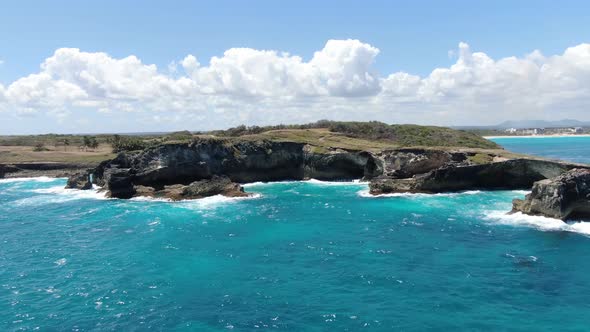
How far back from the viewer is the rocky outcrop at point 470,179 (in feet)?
236

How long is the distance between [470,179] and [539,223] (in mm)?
24736

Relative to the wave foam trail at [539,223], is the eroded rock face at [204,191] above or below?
above

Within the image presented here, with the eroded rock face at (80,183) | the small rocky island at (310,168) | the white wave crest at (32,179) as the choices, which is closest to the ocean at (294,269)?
the small rocky island at (310,168)

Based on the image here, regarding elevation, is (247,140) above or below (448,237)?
above

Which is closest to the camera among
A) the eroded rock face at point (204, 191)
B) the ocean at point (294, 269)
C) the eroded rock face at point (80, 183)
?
the ocean at point (294, 269)

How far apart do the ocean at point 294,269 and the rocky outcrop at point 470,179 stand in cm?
1127

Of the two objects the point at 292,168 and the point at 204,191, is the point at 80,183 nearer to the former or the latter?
the point at 204,191

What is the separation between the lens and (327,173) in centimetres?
9012

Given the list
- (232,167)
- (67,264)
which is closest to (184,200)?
(232,167)

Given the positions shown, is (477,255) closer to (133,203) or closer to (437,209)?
(437,209)

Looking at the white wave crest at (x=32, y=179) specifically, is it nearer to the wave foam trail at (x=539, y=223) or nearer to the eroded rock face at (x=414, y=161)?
the eroded rock face at (x=414, y=161)

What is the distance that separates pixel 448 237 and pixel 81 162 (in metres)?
101

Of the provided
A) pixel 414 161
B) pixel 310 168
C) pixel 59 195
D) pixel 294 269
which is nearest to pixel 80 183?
pixel 59 195

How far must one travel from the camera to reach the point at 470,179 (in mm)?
74062
